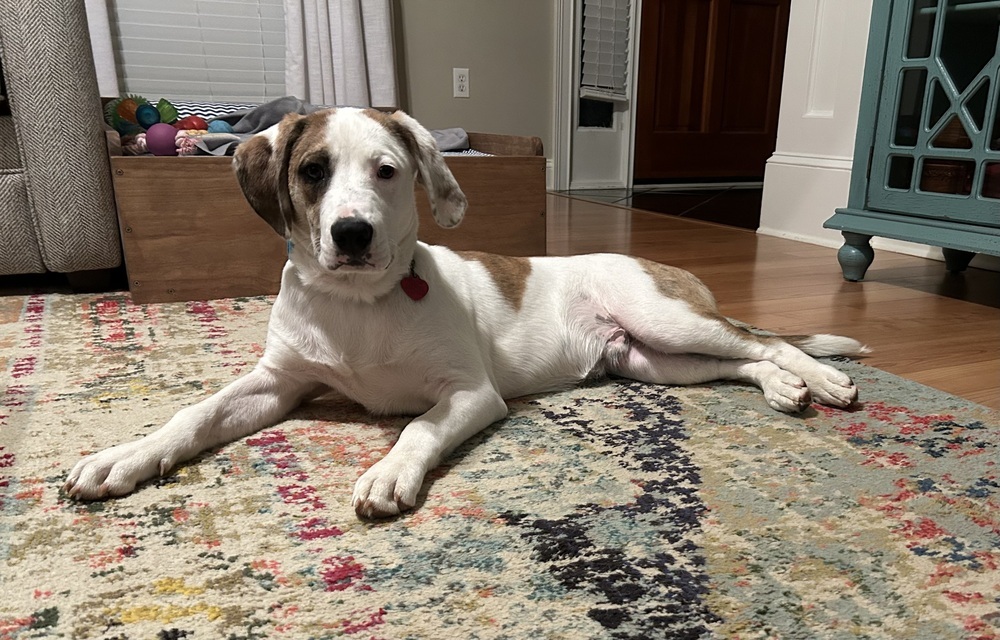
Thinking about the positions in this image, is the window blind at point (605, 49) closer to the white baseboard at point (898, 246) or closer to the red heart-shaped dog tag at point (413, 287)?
the white baseboard at point (898, 246)

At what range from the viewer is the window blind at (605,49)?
597cm

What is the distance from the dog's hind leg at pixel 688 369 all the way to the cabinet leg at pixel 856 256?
149cm

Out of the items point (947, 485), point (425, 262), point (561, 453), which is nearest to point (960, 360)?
point (947, 485)

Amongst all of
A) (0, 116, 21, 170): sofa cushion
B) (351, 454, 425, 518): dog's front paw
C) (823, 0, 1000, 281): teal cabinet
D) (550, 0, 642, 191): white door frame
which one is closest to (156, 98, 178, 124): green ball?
(0, 116, 21, 170): sofa cushion

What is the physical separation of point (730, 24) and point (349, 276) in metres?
6.33

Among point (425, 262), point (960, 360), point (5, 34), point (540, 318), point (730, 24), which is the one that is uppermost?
point (730, 24)

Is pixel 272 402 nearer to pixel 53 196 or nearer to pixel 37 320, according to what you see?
pixel 37 320

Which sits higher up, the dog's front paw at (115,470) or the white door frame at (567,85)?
the white door frame at (567,85)

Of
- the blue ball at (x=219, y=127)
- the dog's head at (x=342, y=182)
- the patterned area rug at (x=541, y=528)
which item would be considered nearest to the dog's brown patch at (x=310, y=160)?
the dog's head at (x=342, y=182)

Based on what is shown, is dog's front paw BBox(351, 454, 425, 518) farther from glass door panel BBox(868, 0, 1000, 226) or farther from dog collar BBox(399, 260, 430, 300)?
glass door panel BBox(868, 0, 1000, 226)

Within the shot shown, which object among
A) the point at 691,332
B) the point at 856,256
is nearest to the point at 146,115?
the point at 691,332

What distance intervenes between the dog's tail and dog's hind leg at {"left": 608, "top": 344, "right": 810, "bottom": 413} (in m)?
0.18

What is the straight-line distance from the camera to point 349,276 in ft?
4.73

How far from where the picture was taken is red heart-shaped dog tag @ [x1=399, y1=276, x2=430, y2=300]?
1.48 meters
